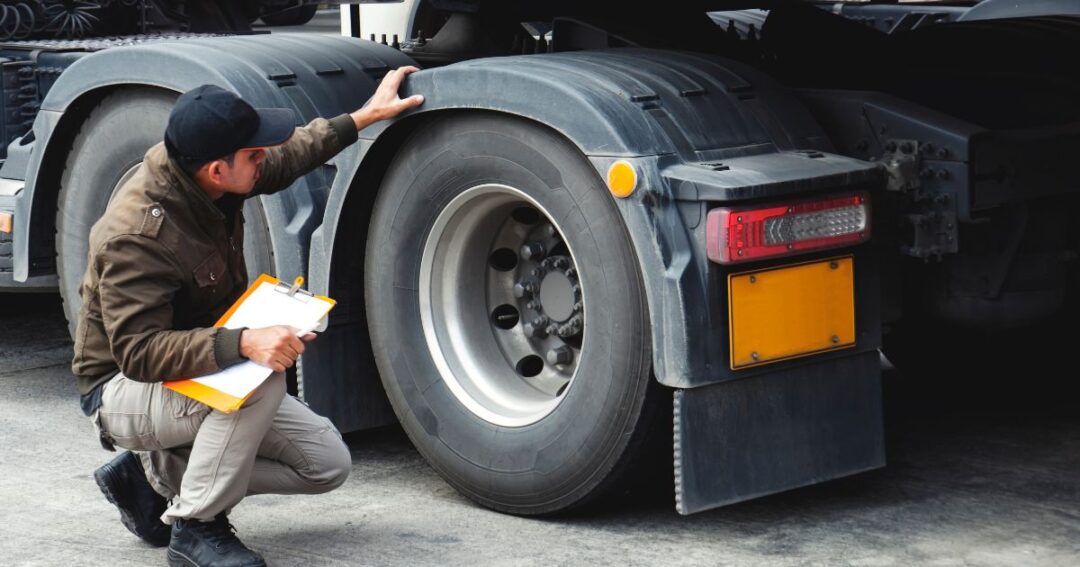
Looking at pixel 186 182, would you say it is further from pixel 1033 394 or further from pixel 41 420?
pixel 1033 394

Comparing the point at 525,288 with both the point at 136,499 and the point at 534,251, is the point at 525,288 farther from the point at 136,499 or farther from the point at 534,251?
the point at 136,499

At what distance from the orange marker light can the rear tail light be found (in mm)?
206

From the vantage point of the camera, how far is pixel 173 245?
12.7 feet

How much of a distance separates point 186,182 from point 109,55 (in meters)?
1.44

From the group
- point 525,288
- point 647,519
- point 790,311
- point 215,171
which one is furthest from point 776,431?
point 215,171

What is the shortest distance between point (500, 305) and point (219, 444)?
3.40 ft

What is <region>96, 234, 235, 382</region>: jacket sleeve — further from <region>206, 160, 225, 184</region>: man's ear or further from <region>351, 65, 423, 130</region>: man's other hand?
<region>351, 65, 423, 130</region>: man's other hand

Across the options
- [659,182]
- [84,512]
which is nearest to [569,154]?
[659,182]

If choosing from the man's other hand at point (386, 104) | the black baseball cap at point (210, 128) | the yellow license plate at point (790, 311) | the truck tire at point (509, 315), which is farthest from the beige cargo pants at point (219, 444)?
the yellow license plate at point (790, 311)

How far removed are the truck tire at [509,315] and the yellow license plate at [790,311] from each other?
24 cm

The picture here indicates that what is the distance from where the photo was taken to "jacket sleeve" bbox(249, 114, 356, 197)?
14.1 ft

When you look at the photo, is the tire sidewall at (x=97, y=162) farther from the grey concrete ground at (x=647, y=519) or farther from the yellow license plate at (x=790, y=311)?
the yellow license plate at (x=790, y=311)

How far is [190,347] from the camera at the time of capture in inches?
150

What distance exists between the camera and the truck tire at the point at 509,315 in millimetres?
4105
